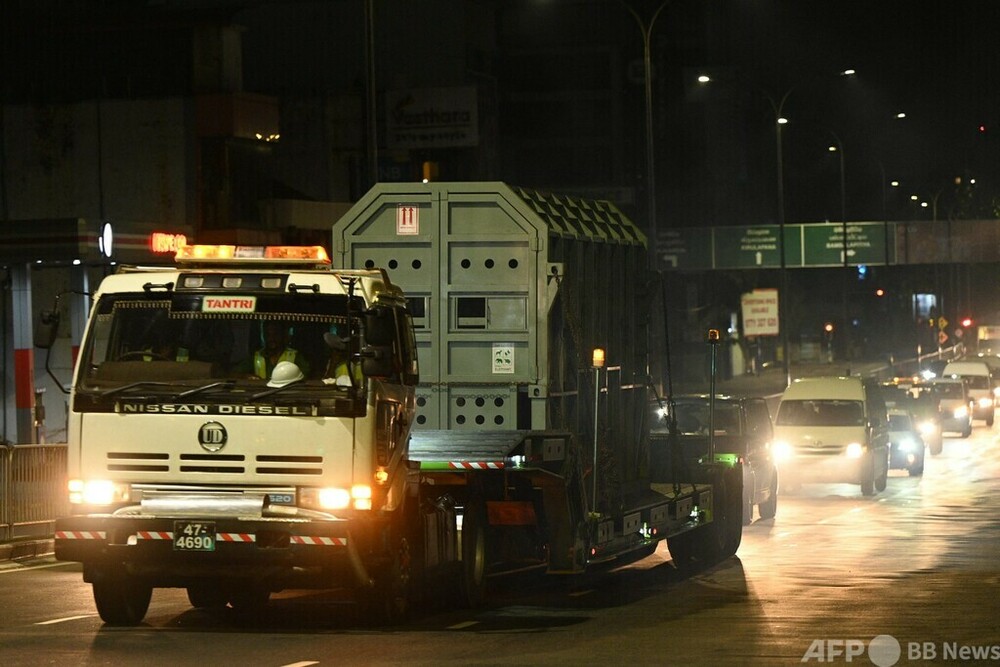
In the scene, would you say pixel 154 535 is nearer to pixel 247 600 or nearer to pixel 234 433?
pixel 234 433

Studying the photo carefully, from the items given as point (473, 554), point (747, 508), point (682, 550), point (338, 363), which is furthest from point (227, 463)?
point (747, 508)

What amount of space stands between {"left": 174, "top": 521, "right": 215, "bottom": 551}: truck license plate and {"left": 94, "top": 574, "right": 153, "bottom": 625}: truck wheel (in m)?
0.88

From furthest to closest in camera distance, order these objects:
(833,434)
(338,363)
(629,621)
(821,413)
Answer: (821,413)
(833,434)
(629,621)
(338,363)

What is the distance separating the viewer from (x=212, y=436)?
1244 centimetres

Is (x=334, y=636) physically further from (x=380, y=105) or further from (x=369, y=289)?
(x=380, y=105)

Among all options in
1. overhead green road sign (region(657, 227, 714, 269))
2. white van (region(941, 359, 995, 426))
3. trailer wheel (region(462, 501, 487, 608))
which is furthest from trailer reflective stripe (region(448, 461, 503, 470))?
overhead green road sign (region(657, 227, 714, 269))

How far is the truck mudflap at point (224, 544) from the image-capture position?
40.6 feet

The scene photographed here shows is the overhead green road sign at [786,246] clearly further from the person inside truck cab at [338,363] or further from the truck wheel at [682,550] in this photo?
the person inside truck cab at [338,363]

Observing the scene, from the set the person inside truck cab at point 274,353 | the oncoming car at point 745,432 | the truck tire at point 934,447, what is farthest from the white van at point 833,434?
the person inside truck cab at point 274,353

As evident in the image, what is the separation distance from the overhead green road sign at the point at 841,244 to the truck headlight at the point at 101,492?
67477 mm

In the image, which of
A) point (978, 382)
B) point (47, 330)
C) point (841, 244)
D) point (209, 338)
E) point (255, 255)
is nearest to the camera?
point (209, 338)

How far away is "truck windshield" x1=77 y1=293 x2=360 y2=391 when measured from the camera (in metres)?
12.7

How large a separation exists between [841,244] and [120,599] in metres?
68.7

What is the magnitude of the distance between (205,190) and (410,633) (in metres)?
32.9
